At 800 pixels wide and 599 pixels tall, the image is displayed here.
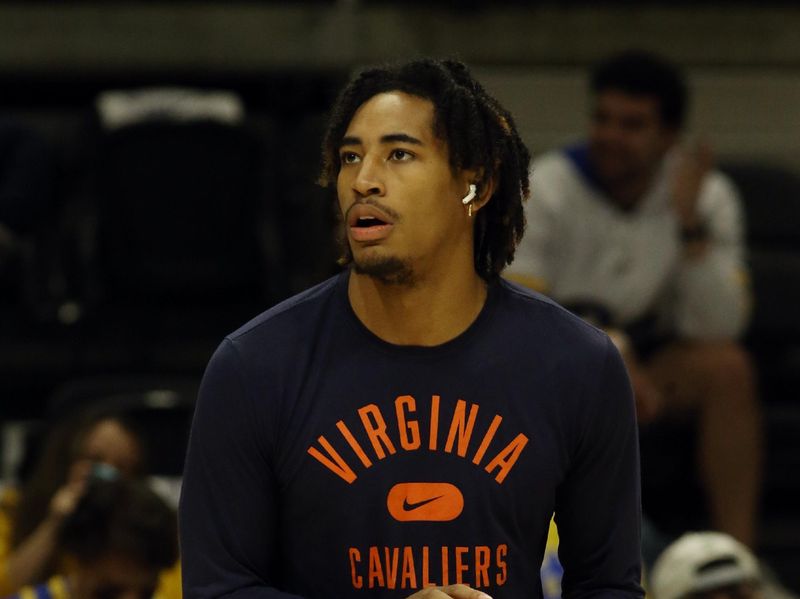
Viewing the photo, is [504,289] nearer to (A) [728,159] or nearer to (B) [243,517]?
(B) [243,517]

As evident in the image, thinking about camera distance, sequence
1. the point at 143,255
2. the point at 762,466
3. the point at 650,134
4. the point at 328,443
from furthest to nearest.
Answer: the point at 143,255, the point at 762,466, the point at 650,134, the point at 328,443

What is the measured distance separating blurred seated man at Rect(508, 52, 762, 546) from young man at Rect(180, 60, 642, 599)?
252 centimetres

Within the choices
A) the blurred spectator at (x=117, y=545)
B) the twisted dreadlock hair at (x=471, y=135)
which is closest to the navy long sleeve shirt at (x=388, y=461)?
the twisted dreadlock hair at (x=471, y=135)

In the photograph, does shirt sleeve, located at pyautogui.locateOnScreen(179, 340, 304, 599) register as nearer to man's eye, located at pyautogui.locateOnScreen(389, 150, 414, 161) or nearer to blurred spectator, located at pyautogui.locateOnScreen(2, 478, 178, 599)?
man's eye, located at pyautogui.locateOnScreen(389, 150, 414, 161)

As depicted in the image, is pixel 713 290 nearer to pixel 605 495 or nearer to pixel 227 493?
pixel 605 495

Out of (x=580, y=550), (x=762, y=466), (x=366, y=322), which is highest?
(x=366, y=322)

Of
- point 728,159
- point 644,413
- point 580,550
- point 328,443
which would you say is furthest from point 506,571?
point 728,159

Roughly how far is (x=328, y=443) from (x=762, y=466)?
10.7 ft

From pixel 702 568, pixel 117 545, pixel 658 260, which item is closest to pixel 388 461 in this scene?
pixel 117 545

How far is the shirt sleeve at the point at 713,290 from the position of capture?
15.3 ft

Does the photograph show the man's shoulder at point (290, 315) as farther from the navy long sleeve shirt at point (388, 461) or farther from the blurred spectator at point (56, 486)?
the blurred spectator at point (56, 486)

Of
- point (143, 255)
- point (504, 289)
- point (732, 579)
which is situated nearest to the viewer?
point (504, 289)

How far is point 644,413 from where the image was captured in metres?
4.14

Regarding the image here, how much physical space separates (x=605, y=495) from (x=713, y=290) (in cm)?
274
